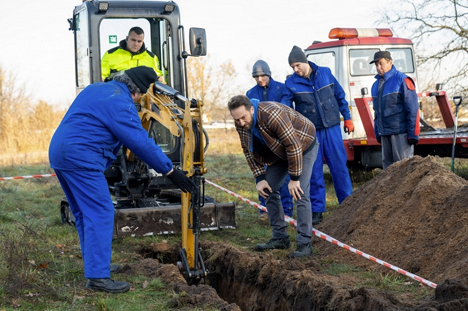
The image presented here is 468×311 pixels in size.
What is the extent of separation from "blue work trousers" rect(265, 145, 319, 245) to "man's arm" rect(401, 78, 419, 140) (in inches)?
80.1

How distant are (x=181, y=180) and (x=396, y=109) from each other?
4024mm

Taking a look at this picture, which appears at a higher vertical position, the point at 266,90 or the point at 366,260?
the point at 266,90

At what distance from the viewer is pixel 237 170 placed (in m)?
15.8

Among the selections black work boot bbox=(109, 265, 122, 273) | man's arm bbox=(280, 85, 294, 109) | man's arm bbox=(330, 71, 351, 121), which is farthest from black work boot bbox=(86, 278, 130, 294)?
man's arm bbox=(330, 71, 351, 121)

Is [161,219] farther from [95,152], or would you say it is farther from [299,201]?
[95,152]

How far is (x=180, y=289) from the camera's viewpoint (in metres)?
4.71

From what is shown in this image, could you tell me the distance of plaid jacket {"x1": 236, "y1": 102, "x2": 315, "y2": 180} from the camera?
216 inches

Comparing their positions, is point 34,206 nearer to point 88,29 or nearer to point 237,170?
point 88,29

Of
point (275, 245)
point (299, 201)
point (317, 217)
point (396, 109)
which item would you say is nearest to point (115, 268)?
point (275, 245)

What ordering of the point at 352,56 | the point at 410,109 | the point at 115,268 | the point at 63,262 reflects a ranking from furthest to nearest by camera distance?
the point at 352,56 → the point at 410,109 → the point at 63,262 → the point at 115,268

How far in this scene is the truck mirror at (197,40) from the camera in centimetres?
690

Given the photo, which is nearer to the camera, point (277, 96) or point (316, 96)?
point (316, 96)

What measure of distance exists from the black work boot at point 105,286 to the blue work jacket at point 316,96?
3969 mm

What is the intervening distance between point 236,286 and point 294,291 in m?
1.07
